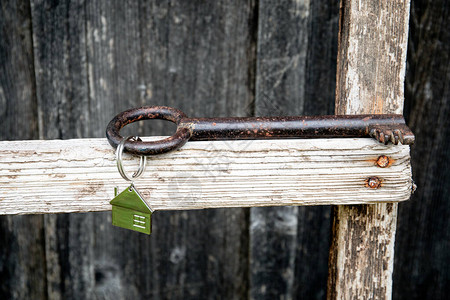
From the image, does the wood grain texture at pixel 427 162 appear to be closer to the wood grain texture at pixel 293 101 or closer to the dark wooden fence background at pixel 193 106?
the dark wooden fence background at pixel 193 106

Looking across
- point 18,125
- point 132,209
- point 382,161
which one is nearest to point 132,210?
point 132,209

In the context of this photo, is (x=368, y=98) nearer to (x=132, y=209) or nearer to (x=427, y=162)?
(x=132, y=209)

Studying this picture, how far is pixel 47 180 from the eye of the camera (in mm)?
490

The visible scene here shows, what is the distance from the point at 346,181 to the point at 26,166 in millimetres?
421

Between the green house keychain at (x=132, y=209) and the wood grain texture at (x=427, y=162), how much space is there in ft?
2.51

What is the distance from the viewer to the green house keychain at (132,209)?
1.59ft

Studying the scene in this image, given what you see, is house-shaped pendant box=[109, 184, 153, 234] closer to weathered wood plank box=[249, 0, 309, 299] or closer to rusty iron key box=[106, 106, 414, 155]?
rusty iron key box=[106, 106, 414, 155]

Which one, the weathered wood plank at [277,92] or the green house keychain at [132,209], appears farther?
the weathered wood plank at [277,92]

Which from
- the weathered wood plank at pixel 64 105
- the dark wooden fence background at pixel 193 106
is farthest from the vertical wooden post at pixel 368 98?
the weathered wood plank at pixel 64 105

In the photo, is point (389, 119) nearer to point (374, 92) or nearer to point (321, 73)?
point (374, 92)

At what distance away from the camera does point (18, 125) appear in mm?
905

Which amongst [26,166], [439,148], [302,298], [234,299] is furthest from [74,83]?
[439,148]

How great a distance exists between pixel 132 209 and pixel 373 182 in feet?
1.05

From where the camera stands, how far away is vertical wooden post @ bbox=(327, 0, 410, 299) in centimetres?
52
